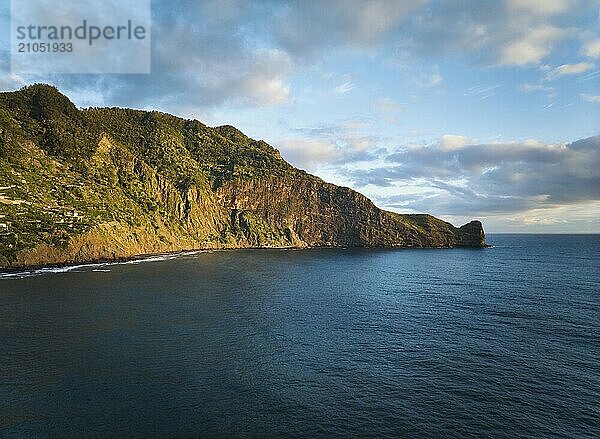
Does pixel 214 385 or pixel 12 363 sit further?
pixel 12 363

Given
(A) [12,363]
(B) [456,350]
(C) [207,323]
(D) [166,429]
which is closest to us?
(D) [166,429]

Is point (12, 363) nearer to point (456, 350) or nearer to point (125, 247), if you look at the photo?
point (456, 350)

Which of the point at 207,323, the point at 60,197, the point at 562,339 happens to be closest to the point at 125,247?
the point at 60,197

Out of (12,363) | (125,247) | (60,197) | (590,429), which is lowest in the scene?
(590,429)

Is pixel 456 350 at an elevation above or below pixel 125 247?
below

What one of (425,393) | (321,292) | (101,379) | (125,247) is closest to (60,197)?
(125,247)

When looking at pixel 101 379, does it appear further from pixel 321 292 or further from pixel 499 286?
pixel 499 286

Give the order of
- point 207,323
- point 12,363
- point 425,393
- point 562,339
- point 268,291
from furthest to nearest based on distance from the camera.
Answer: point 268,291 < point 207,323 < point 562,339 < point 12,363 < point 425,393
